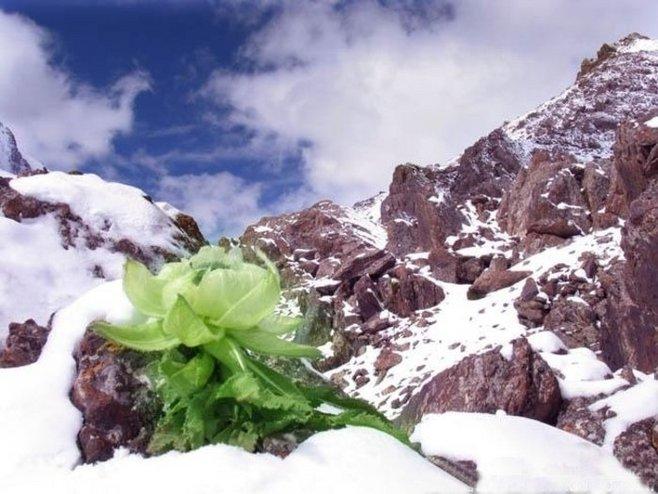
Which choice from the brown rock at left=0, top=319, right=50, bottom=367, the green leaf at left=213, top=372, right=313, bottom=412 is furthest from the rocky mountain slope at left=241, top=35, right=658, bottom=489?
the brown rock at left=0, top=319, right=50, bottom=367

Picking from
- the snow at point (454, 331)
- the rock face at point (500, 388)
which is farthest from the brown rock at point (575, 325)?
the rock face at point (500, 388)

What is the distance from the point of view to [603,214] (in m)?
49.4

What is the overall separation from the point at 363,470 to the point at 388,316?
53.3 m

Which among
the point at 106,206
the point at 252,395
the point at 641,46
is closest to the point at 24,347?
the point at 252,395

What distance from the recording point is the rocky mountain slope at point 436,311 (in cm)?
164

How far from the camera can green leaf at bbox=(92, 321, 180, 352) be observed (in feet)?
5.54

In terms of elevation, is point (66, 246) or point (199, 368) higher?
point (66, 246)

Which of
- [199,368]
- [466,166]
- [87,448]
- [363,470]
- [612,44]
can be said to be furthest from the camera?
[612,44]

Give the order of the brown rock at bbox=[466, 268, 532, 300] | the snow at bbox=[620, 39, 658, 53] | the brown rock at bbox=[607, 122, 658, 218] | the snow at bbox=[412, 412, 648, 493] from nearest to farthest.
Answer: the snow at bbox=[412, 412, 648, 493] → the brown rock at bbox=[607, 122, 658, 218] → the brown rock at bbox=[466, 268, 532, 300] → the snow at bbox=[620, 39, 658, 53]

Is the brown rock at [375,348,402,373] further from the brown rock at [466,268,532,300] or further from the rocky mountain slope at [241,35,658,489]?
the brown rock at [466,268,532,300]

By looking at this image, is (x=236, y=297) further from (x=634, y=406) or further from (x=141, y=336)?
(x=634, y=406)

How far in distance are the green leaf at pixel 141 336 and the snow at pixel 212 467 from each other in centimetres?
17

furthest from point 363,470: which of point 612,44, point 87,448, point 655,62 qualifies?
point 612,44

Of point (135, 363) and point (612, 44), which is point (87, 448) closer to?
point (135, 363)
